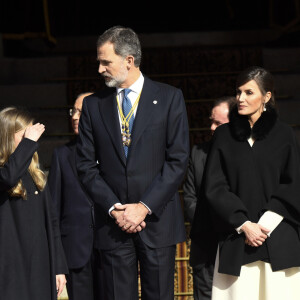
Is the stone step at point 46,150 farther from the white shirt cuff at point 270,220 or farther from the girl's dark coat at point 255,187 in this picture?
the white shirt cuff at point 270,220

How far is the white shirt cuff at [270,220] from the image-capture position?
336 centimetres

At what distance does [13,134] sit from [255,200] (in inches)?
47.6

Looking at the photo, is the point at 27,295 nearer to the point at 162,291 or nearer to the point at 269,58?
the point at 162,291

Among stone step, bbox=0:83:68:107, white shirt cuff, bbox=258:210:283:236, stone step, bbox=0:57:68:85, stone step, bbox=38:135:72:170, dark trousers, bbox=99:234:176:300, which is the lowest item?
dark trousers, bbox=99:234:176:300

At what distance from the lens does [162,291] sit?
3.28 metres

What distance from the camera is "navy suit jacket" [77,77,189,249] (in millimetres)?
3279

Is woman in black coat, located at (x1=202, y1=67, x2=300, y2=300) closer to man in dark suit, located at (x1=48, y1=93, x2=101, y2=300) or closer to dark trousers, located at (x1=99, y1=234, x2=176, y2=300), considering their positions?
dark trousers, located at (x1=99, y1=234, x2=176, y2=300)

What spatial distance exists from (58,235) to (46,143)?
3.08m

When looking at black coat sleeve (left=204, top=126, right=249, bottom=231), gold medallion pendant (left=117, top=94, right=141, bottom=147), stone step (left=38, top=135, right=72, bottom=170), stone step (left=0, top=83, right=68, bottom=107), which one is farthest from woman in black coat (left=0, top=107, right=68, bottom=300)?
stone step (left=0, top=83, right=68, bottom=107)

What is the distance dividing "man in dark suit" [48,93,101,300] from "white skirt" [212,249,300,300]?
84 cm

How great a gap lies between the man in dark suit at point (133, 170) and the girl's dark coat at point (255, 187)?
0.22m

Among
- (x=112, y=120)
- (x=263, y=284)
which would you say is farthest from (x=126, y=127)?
(x=263, y=284)

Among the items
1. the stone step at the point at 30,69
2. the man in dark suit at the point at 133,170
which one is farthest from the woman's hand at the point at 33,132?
the stone step at the point at 30,69

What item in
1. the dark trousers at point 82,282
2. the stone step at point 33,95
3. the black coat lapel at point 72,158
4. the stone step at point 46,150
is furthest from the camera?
the stone step at point 33,95
